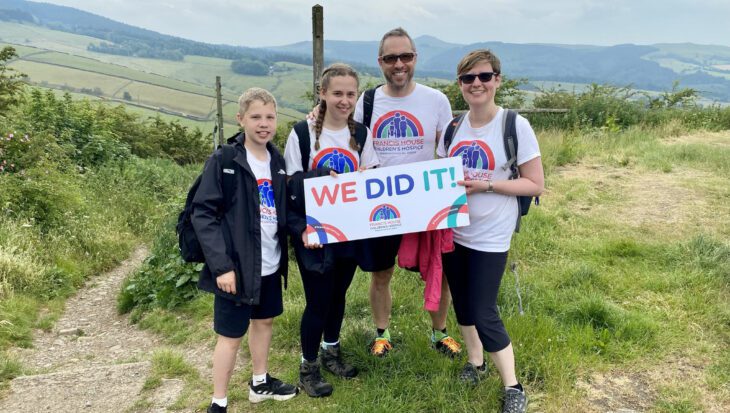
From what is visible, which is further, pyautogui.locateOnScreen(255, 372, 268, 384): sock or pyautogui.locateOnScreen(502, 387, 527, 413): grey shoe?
pyautogui.locateOnScreen(255, 372, 268, 384): sock

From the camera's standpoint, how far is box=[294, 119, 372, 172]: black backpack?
3.17m

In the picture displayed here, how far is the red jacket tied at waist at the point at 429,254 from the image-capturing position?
3.16 metres

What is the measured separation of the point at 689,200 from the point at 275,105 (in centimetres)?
722

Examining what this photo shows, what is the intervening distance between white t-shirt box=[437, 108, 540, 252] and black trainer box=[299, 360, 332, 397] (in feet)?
4.95

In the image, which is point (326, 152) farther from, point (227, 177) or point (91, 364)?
point (91, 364)

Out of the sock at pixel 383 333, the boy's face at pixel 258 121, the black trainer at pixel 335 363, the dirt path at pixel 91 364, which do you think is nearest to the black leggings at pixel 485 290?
the sock at pixel 383 333

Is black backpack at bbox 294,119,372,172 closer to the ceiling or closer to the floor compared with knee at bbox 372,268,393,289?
closer to the ceiling

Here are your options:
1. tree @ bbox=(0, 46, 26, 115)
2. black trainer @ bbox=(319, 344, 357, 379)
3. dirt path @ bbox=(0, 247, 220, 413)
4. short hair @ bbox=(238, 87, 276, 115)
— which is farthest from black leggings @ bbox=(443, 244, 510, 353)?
tree @ bbox=(0, 46, 26, 115)

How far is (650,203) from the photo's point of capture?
745 cm

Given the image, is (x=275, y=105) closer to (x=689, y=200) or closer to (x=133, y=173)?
(x=689, y=200)

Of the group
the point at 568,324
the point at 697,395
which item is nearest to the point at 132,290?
the point at 568,324

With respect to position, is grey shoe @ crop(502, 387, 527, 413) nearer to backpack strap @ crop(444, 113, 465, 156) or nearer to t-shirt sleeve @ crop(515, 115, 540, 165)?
t-shirt sleeve @ crop(515, 115, 540, 165)

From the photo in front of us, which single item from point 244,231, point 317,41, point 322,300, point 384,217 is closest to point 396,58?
point 384,217

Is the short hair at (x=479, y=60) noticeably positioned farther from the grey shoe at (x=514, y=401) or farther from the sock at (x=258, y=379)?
→ the sock at (x=258, y=379)
